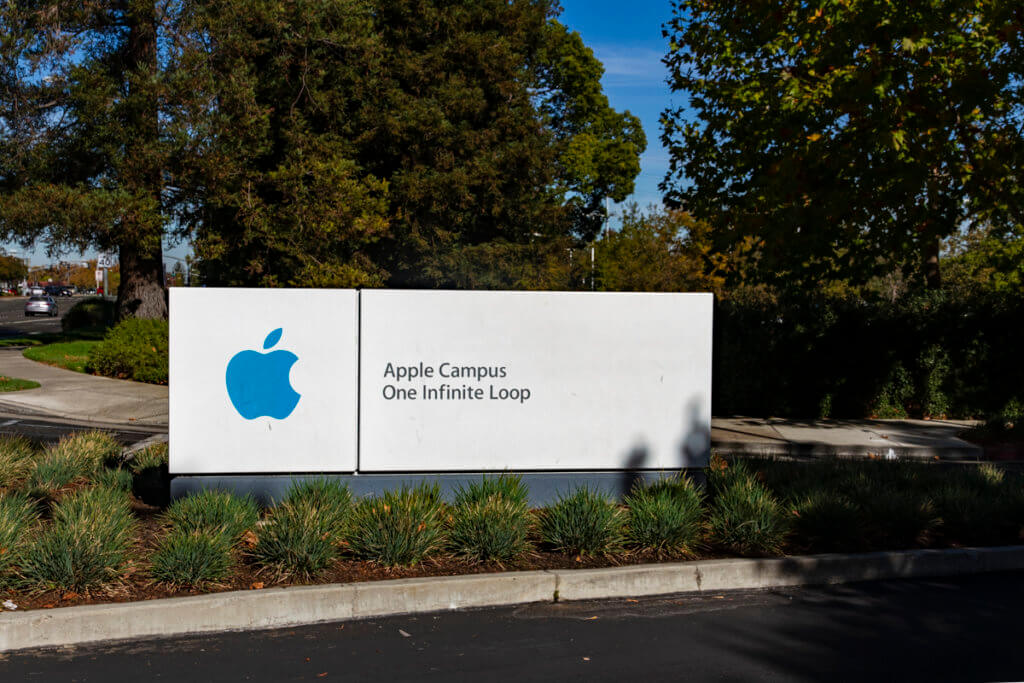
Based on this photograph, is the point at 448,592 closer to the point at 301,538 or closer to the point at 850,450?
the point at 301,538

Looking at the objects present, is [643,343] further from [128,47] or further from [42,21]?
[128,47]

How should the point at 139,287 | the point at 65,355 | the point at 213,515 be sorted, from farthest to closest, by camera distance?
1. the point at 139,287
2. the point at 65,355
3. the point at 213,515

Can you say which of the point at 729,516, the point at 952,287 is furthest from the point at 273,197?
the point at 729,516

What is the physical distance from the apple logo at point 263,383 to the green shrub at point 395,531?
1122 millimetres

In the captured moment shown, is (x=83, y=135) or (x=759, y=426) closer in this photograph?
(x=759, y=426)

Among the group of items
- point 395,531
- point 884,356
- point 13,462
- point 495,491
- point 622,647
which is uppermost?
point 884,356

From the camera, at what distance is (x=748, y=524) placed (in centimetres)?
664

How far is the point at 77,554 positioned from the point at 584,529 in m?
3.19

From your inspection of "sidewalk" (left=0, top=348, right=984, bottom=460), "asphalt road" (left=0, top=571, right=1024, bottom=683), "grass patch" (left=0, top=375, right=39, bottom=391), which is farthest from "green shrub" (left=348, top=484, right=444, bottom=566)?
"grass patch" (left=0, top=375, right=39, bottom=391)

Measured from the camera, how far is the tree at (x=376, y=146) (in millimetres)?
22469

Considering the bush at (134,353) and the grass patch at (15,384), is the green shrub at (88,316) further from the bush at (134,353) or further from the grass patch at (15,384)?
the grass patch at (15,384)

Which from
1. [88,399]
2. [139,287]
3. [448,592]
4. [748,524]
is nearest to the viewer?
[448,592]

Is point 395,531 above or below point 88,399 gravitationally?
above

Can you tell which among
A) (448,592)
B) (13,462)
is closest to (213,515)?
(448,592)
